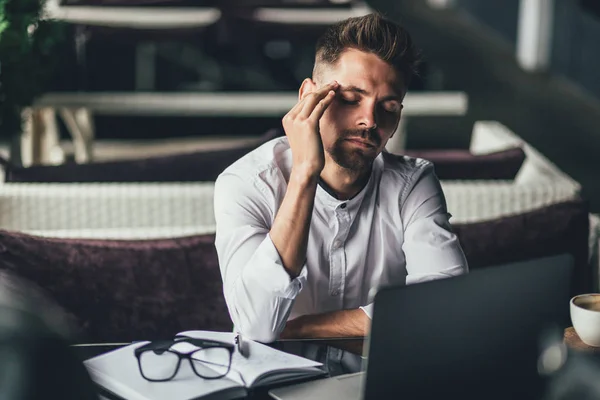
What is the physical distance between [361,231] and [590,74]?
→ 7721mm

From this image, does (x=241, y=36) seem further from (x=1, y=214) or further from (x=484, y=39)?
(x=484, y=39)

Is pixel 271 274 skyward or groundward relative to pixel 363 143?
groundward

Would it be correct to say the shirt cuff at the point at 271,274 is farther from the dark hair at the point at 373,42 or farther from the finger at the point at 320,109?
the dark hair at the point at 373,42

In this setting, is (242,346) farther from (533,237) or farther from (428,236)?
(533,237)

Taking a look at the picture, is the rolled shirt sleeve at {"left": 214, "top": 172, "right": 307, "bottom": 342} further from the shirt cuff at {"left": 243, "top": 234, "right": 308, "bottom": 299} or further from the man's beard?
the man's beard

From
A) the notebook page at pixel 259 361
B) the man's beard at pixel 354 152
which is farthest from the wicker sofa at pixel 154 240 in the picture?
the notebook page at pixel 259 361

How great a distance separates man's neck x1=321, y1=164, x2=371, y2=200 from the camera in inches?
81.0

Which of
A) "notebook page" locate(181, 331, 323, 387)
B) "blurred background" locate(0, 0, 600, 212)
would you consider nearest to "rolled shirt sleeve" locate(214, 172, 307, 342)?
"notebook page" locate(181, 331, 323, 387)

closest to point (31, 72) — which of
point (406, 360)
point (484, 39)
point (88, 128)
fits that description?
point (88, 128)

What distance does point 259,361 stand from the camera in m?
1.52

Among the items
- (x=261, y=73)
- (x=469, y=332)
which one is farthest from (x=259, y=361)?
(x=261, y=73)

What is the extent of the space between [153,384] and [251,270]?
0.45m

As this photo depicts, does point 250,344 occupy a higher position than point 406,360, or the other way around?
point 406,360

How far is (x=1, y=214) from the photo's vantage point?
2.68 meters
